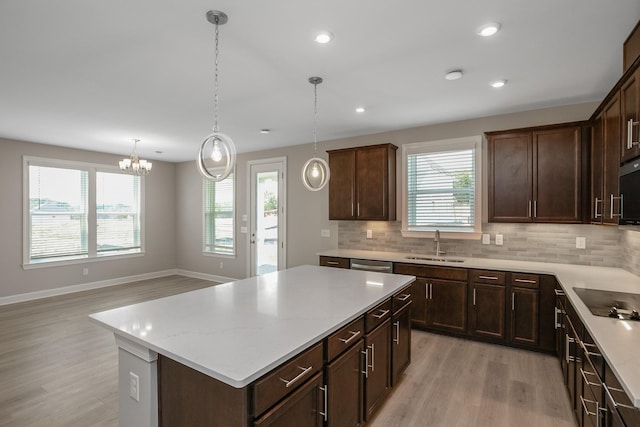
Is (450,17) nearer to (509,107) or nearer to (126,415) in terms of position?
(509,107)

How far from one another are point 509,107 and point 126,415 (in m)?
4.35

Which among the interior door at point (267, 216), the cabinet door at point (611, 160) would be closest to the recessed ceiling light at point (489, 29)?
the cabinet door at point (611, 160)

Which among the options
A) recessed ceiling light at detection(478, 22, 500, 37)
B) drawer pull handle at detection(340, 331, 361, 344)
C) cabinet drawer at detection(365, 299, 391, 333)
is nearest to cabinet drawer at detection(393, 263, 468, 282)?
cabinet drawer at detection(365, 299, 391, 333)

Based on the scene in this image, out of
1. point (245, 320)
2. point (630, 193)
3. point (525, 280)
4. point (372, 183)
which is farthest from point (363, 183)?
point (245, 320)

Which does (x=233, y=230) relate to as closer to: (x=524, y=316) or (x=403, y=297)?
(x=403, y=297)

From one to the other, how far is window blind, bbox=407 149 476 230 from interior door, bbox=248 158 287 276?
234cm

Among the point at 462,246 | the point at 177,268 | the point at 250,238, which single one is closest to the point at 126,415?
the point at 462,246

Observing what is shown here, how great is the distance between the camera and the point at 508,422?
2.27 metres

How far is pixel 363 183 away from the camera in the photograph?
179 inches

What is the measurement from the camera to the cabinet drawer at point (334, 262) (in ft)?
14.5

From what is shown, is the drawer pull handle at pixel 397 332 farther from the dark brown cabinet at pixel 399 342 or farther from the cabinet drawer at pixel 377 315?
the cabinet drawer at pixel 377 315

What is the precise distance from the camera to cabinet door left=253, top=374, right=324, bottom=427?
1.31m

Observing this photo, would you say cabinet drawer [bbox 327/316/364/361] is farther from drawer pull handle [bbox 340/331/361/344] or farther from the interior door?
the interior door

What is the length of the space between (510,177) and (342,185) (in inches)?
82.9
